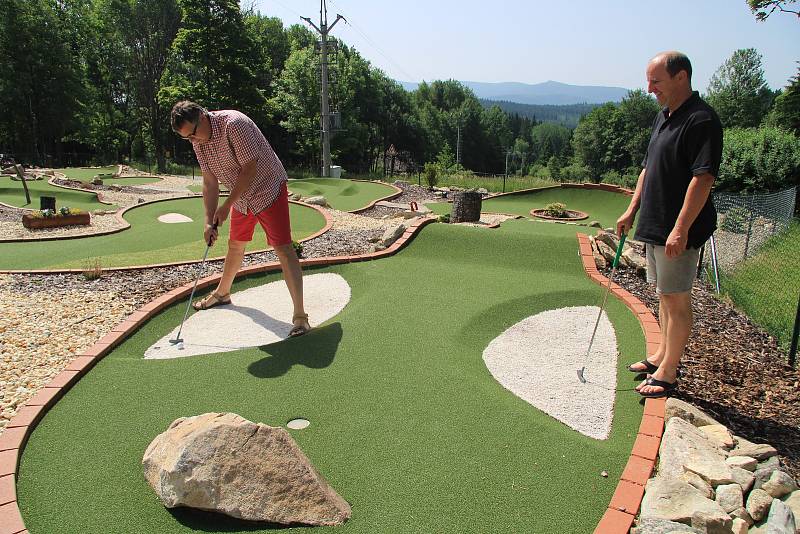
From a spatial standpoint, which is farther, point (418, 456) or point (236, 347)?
point (236, 347)

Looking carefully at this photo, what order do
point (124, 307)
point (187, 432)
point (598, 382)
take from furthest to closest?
point (124, 307)
point (598, 382)
point (187, 432)

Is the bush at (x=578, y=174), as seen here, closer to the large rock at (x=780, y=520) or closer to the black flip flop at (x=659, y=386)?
the black flip flop at (x=659, y=386)

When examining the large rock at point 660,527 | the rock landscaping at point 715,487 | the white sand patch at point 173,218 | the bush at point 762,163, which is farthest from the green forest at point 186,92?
the large rock at point 660,527

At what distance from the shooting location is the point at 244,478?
2129 mm

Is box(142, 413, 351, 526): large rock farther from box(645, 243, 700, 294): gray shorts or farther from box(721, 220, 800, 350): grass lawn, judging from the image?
box(721, 220, 800, 350): grass lawn

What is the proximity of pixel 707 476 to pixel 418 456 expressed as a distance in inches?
51.1

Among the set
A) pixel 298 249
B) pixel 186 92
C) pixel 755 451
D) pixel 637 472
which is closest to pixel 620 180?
pixel 186 92

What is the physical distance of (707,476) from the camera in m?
2.37

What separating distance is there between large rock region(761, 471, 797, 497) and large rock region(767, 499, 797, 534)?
0.16 m

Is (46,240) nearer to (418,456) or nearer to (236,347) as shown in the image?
(236,347)

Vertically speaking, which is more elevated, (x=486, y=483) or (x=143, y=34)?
(x=143, y=34)

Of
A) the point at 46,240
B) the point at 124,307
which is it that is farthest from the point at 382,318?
the point at 46,240

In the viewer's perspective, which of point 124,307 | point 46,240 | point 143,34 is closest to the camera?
point 124,307

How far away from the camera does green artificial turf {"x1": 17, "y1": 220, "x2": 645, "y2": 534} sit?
7.33 ft
